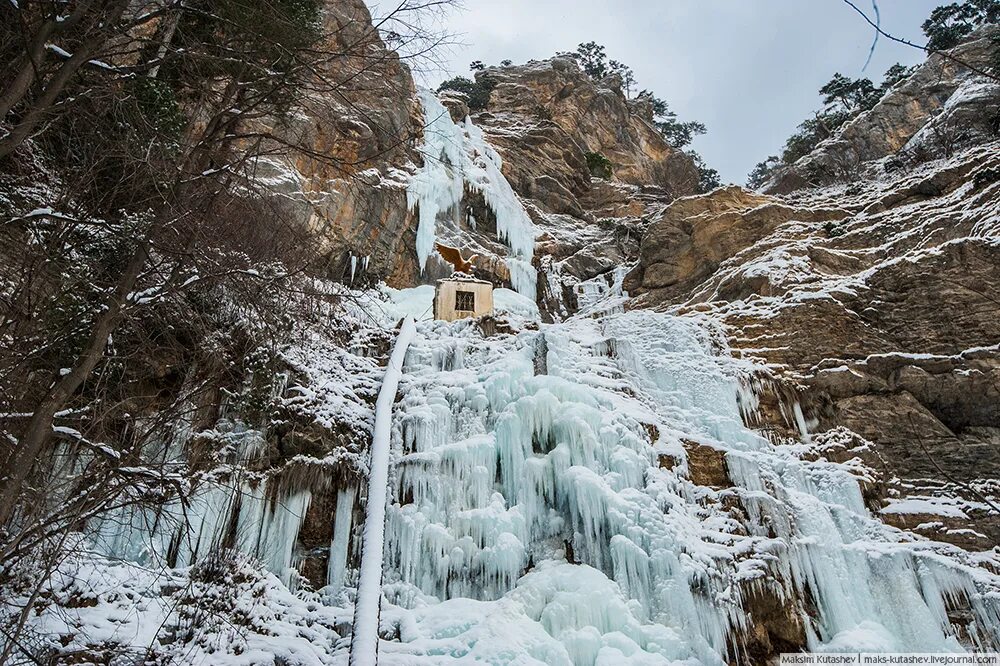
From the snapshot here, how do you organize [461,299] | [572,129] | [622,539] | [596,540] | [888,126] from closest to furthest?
[622,539] → [596,540] → [461,299] → [888,126] → [572,129]

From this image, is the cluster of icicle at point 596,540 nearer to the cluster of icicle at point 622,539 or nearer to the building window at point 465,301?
the cluster of icicle at point 622,539

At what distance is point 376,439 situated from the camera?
7973 mm

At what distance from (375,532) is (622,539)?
2.82 metres

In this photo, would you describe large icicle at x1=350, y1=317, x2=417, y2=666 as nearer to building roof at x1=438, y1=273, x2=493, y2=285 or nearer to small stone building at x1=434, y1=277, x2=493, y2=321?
small stone building at x1=434, y1=277, x2=493, y2=321

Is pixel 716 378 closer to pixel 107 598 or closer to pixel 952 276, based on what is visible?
pixel 952 276

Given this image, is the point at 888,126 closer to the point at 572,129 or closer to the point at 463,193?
the point at 572,129

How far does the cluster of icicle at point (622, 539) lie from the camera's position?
6.27m

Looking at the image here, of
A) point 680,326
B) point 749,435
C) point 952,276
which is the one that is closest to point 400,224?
point 680,326

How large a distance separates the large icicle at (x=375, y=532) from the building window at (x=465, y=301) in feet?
18.0

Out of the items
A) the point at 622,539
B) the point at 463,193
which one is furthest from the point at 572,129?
the point at 622,539

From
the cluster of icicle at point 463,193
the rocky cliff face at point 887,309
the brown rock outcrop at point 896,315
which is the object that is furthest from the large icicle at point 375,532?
the cluster of icicle at point 463,193

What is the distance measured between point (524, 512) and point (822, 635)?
11.7 feet

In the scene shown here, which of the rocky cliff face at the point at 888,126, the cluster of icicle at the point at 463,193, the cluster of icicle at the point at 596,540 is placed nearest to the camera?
the cluster of icicle at the point at 596,540

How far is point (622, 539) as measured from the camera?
696 centimetres
